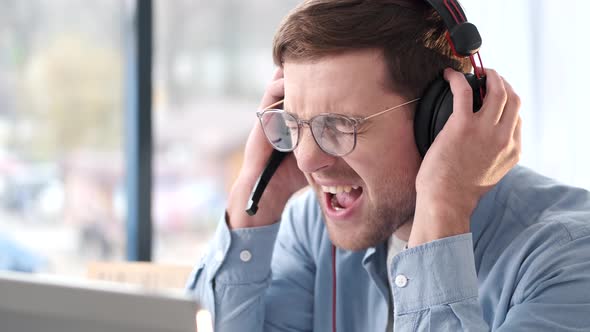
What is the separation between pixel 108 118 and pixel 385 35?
2.72 metres

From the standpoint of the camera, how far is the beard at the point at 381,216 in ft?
4.70

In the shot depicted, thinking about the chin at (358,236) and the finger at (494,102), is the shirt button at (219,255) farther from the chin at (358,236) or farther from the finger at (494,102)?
the finger at (494,102)

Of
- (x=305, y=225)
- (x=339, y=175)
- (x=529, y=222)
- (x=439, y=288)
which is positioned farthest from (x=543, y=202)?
(x=305, y=225)

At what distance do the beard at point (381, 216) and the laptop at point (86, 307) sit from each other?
0.94m

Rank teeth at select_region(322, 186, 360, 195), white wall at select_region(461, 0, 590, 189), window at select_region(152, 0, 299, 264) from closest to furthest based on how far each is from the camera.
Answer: teeth at select_region(322, 186, 360, 195) < white wall at select_region(461, 0, 590, 189) < window at select_region(152, 0, 299, 264)

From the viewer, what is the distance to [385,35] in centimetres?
137

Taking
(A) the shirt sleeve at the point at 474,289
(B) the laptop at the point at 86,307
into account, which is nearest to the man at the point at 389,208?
(A) the shirt sleeve at the point at 474,289

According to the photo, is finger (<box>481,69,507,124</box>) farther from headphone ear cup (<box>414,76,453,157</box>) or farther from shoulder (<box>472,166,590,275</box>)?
shoulder (<box>472,166,590,275</box>)

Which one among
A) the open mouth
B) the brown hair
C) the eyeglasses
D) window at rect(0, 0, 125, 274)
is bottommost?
window at rect(0, 0, 125, 274)

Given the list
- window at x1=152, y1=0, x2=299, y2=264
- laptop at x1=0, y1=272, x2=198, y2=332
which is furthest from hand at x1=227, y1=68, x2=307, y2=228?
window at x1=152, y1=0, x2=299, y2=264

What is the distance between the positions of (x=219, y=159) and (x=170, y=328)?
11.6ft

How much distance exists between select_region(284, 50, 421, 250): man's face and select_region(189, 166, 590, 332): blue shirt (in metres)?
0.13

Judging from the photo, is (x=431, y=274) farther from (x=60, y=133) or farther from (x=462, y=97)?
(x=60, y=133)

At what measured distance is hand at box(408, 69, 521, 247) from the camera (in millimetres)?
1270
